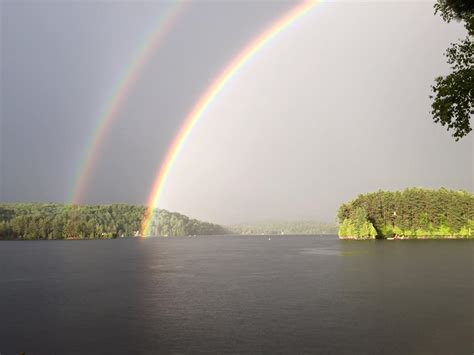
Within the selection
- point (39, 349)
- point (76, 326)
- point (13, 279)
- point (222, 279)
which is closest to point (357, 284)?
point (222, 279)

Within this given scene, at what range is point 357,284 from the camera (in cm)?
6050

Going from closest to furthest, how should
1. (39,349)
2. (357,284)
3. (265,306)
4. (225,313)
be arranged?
(39,349), (225,313), (265,306), (357,284)

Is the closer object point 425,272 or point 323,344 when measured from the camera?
point 323,344

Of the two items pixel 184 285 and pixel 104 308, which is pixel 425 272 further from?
pixel 104 308

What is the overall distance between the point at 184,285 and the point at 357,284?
26.4m

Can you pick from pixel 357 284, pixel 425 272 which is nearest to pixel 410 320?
pixel 357 284

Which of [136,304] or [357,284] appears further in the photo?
[357,284]

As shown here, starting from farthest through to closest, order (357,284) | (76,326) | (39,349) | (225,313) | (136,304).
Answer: (357,284) → (136,304) → (225,313) → (76,326) → (39,349)

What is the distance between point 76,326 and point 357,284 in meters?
41.0

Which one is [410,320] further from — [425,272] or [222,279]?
[425,272]

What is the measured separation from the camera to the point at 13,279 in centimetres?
7400

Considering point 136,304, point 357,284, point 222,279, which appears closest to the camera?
point 136,304

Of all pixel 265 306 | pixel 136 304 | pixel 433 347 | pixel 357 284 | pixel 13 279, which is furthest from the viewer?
pixel 13 279

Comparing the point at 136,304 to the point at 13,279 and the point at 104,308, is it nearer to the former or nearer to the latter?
the point at 104,308
